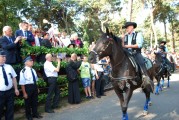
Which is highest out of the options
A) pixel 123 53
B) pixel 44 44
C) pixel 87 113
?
pixel 44 44

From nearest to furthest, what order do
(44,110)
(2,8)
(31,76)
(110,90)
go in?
(31,76), (44,110), (110,90), (2,8)

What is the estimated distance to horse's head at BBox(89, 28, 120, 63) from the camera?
679 centimetres

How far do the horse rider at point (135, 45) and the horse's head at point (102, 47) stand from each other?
914 mm

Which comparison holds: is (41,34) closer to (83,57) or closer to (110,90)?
(83,57)

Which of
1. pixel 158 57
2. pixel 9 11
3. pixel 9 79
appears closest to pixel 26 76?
pixel 9 79

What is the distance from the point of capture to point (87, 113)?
31.5 feet

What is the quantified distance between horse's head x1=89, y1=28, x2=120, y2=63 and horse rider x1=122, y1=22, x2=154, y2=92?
36.0 inches

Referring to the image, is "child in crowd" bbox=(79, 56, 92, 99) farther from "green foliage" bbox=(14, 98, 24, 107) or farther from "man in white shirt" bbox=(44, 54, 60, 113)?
"green foliage" bbox=(14, 98, 24, 107)

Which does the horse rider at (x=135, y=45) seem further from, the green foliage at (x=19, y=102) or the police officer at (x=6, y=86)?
Answer: the green foliage at (x=19, y=102)

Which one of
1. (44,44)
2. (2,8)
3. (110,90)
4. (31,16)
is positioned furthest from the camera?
(31,16)

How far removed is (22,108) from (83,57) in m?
4.38

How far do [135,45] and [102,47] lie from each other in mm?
1553

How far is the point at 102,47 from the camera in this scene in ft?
22.9

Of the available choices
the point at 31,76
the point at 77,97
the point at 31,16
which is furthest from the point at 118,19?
the point at 31,76
